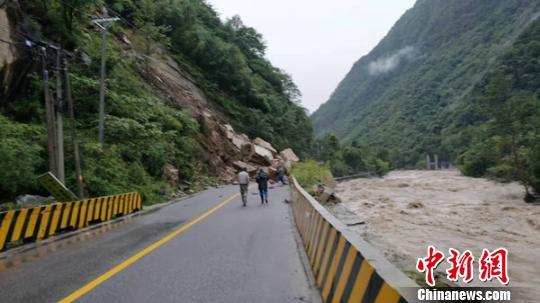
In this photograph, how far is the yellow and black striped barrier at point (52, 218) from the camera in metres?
10.0

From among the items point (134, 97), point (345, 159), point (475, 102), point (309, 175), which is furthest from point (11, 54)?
point (475, 102)

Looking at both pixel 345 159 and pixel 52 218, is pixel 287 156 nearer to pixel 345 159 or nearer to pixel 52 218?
pixel 345 159

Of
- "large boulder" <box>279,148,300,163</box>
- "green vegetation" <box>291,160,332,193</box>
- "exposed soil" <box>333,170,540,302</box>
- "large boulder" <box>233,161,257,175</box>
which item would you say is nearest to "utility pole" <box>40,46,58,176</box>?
"exposed soil" <box>333,170,540,302</box>

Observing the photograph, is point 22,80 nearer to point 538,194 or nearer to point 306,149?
point 538,194

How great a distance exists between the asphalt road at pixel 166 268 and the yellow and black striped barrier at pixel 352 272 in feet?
1.34

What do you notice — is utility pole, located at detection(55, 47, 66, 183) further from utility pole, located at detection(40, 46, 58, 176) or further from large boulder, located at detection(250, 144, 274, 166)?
large boulder, located at detection(250, 144, 274, 166)

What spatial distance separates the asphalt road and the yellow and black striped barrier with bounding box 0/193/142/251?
74cm

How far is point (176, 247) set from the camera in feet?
30.4

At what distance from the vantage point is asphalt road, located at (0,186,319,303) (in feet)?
19.0

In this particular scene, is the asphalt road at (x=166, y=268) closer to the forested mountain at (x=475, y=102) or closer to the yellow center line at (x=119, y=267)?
the yellow center line at (x=119, y=267)

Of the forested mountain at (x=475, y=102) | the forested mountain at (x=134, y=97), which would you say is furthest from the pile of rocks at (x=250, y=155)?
the forested mountain at (x=475, y=102)

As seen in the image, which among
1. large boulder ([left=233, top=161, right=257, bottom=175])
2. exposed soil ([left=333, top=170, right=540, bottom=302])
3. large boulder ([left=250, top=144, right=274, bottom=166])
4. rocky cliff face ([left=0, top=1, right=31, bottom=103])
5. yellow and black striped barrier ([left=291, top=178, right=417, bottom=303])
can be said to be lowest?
exposed soil ([left=333, top=170, right=540, bottom=302])

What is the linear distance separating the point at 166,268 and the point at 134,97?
944 inches

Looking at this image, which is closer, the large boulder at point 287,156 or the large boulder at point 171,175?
the large boulder at point 171,175
